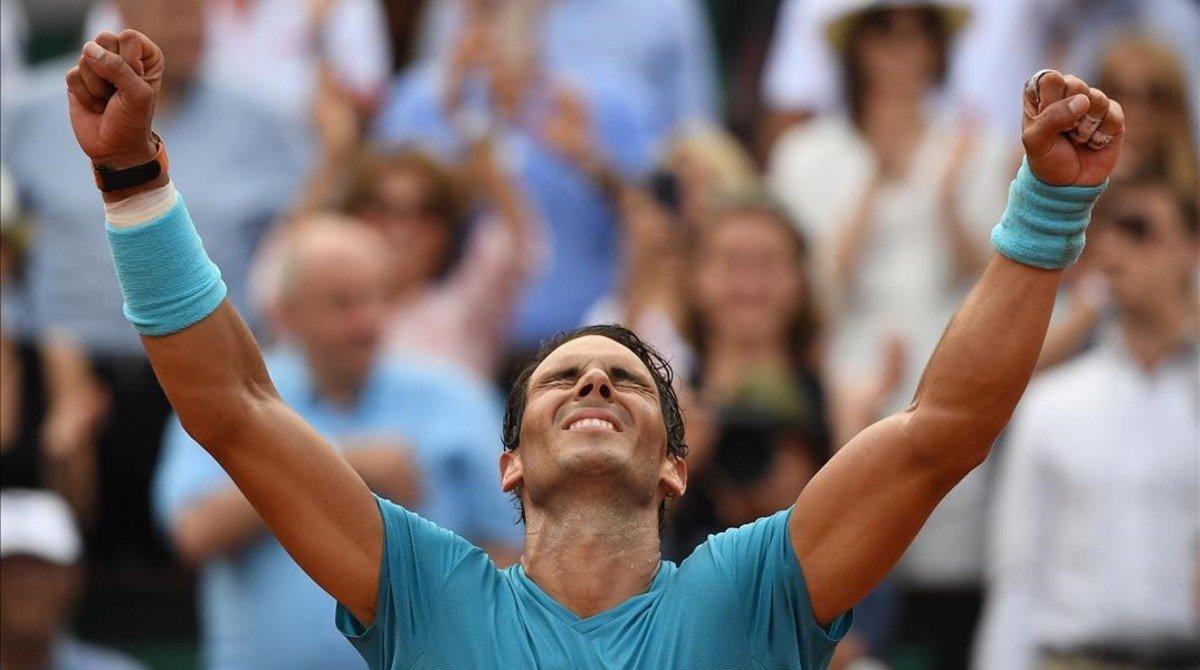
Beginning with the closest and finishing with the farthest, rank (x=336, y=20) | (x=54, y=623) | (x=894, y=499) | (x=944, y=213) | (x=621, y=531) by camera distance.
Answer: (x=894, y=499)
(x=621, y=531)
(x=54, y=623)
(x=944, y=213)
(x=336, y=20)

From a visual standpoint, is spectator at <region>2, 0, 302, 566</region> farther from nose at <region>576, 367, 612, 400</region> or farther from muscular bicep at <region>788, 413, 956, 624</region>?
muscular bicep at <region>788, 413, 956, 624</region>

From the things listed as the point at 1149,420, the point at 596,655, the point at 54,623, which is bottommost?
the point at 54,623

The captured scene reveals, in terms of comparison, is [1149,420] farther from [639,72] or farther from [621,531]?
[621,531]

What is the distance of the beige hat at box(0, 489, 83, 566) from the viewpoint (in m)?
7.12

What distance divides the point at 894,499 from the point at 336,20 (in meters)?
5.25

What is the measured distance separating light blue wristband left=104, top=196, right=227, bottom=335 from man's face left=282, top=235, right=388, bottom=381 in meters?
2.76

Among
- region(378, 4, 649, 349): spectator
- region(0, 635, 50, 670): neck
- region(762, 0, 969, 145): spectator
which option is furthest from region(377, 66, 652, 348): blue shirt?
region(0, 635, 50, 670): neck

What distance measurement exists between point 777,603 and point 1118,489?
3.29 meters

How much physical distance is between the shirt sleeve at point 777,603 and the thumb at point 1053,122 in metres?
0.80

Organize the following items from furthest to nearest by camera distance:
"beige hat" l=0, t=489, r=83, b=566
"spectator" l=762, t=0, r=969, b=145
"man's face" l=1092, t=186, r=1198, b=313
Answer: "spectator" l=762, t=0, r=969, b=145
"man's face" l=1092, t=186, r=1198, b=313
"beige hat" l=0, t=489, r=83, b=566

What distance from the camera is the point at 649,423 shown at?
4.43 metres

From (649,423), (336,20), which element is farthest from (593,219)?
(649,423)

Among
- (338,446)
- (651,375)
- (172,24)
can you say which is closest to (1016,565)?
(338,446)

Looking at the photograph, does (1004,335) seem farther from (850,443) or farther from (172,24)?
(172,24)
